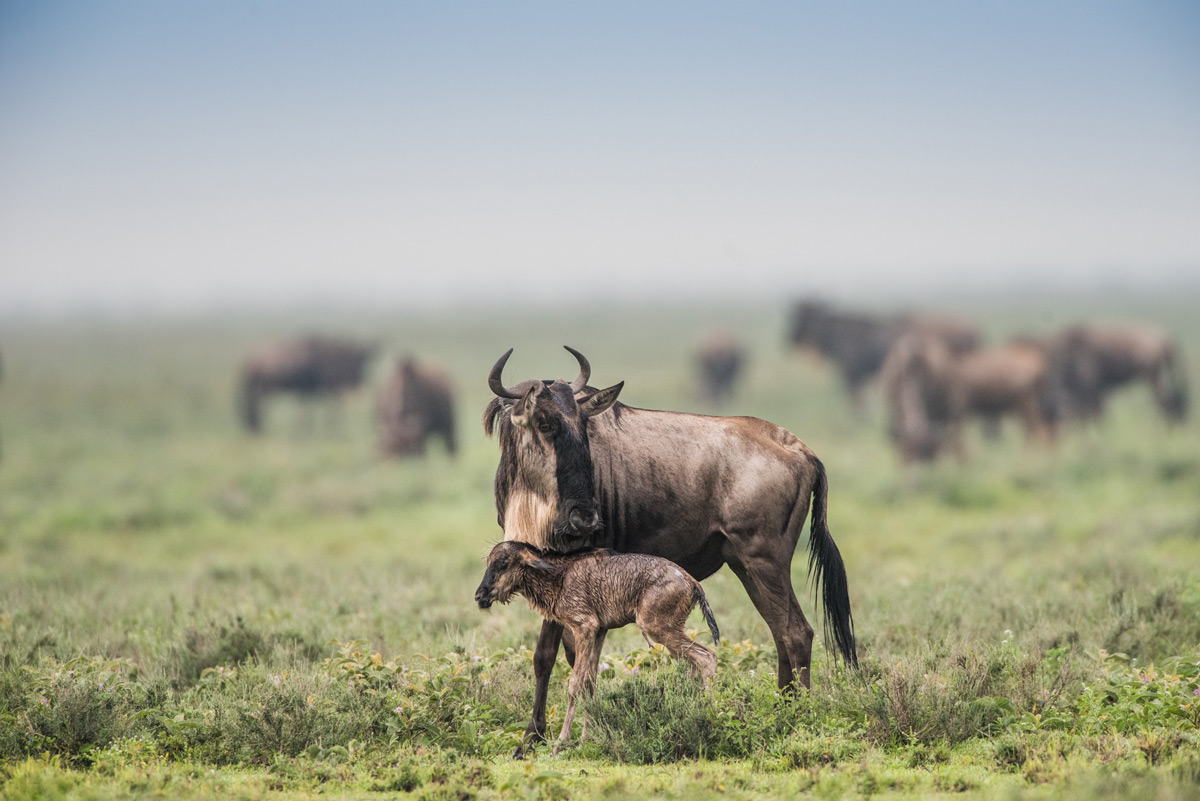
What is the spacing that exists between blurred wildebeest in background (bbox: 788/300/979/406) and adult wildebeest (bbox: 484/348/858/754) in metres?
31.8

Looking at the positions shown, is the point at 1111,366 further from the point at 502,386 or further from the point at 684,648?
the point at 502,386

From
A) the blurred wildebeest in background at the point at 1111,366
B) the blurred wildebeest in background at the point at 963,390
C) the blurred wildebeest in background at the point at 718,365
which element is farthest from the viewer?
the blurred wildebeest in background at the point at 718,365

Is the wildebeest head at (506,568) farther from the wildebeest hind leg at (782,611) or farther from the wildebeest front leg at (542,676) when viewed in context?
the wildebeest hind leg at (782,611)

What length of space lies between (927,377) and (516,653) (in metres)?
18.9

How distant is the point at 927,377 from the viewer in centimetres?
2519

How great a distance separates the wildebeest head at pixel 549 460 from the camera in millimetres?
6586

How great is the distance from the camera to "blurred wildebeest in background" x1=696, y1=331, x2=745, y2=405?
43125 millimetres

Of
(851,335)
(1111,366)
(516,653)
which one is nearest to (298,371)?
(851,335)

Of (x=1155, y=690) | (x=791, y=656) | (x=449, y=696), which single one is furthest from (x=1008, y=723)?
(x=449, y=696)

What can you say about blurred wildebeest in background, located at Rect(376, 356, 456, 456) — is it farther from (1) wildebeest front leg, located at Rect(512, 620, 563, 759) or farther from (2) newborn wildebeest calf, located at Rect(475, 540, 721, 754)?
(2) newborn wildebeest calf, located at Rect(475, 540, 721, 754)

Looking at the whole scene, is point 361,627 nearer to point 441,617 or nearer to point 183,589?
point 441,617

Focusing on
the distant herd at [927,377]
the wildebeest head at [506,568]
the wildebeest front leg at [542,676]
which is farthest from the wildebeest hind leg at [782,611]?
the distant herd at [927,377]

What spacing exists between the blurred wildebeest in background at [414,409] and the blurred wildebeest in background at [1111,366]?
1485 cm

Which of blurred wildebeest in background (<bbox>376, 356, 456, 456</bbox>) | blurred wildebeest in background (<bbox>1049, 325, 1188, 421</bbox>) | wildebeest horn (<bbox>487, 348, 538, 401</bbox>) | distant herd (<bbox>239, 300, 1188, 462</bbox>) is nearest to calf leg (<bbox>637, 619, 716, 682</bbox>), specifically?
wildebeest horn (<bbox>487, 348, 538, 401</bbox>)
